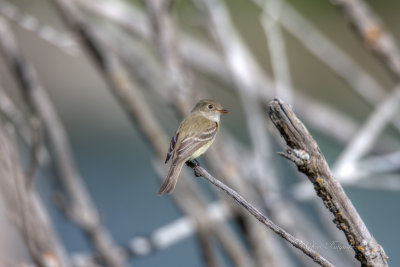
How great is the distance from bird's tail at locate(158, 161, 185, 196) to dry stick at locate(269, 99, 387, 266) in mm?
1212

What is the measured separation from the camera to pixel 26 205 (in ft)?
9.45

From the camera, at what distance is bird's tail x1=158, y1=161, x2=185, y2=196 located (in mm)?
3255

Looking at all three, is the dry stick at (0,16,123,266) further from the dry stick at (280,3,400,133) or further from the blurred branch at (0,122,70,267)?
the dry stick at (280,3,400,133)

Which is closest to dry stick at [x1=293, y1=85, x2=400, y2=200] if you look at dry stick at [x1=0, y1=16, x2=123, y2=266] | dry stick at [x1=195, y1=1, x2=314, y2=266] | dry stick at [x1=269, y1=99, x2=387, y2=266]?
dry stick at [x1=195, y1=1, x2=314, y2=266]

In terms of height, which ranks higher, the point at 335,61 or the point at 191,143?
the point at 335,61

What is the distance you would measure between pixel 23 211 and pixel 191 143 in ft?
3.64

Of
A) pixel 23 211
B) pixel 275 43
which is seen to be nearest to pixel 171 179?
pixel 23 211

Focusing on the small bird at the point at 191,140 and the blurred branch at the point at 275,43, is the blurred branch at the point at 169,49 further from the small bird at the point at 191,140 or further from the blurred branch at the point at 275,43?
the blurred branch at the point at 275,43

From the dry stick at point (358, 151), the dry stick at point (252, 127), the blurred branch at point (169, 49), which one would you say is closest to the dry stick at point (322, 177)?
the dry stick at point (358, 151)

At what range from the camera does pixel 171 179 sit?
11.1 ft

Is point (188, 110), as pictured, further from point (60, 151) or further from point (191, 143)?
point (60, 151)

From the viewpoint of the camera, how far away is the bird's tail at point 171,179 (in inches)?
128

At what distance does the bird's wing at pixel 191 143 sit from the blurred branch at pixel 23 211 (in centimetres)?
84

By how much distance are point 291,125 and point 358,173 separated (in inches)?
97.2
